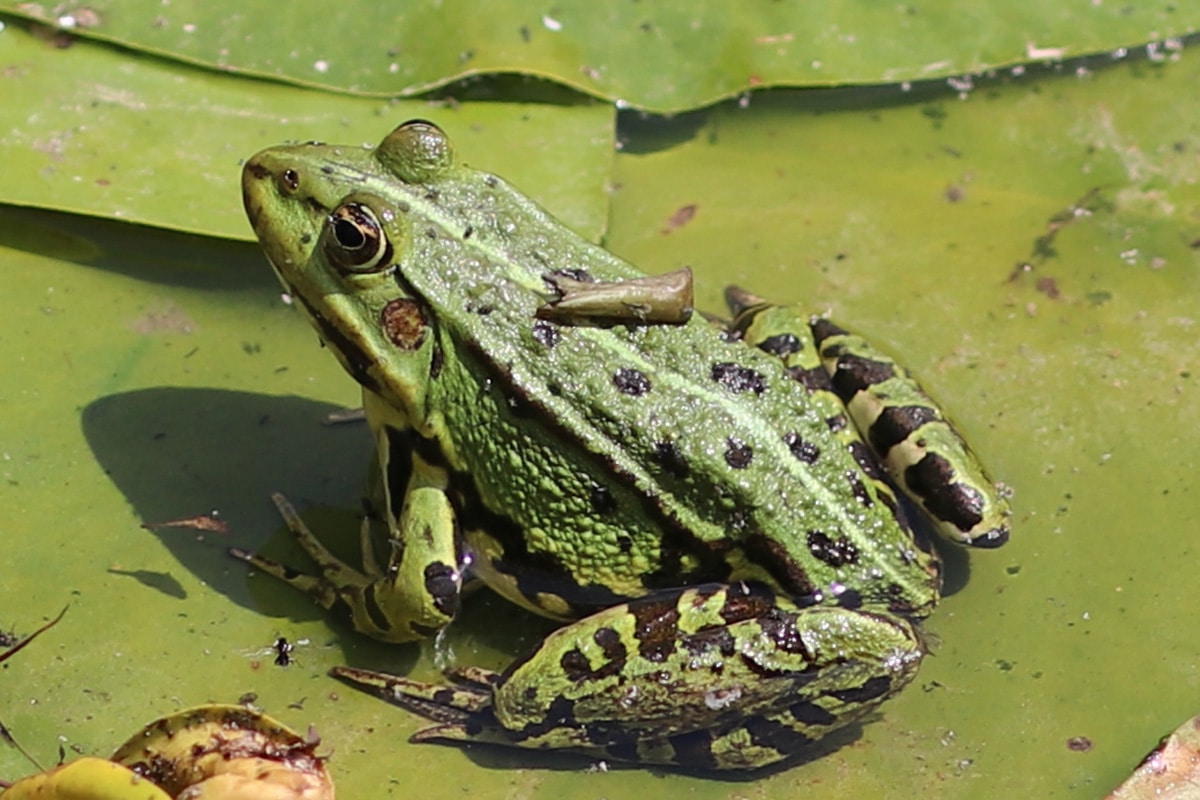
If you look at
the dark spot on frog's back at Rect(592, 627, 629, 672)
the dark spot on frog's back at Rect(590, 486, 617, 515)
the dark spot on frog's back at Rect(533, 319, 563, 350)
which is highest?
the dark spot on frog's back at Rect(533, 319, 563, 350)

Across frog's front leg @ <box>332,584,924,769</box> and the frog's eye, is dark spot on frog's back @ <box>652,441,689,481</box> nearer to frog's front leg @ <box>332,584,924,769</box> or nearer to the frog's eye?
frog's front leg @ <box>332,584,924,769</box>

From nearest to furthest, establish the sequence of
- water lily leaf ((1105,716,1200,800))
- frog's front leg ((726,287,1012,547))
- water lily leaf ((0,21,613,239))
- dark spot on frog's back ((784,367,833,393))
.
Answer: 1. water lily leaf ((1105,716,1200,800))
2. frog's front leg ((726,287,1012,547))
3. dark spot on frog's back ((784,367,833,393))
4. water lily leaf ((0,21,613,239))

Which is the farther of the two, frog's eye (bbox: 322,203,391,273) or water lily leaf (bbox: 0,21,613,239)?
water lily leaf (bbox: 0,21,613,239)

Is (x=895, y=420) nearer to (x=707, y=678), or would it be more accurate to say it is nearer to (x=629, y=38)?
(x=707, y=678)

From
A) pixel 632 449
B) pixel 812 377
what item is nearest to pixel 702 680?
pixel 632 449

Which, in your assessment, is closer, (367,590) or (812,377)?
(367,590)

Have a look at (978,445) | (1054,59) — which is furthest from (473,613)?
(1054,59)

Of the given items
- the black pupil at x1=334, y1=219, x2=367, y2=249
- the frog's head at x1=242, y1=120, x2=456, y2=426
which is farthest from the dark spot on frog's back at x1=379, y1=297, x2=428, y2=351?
the black pupil at x1=334, y1=219, x2=367, y2=249
